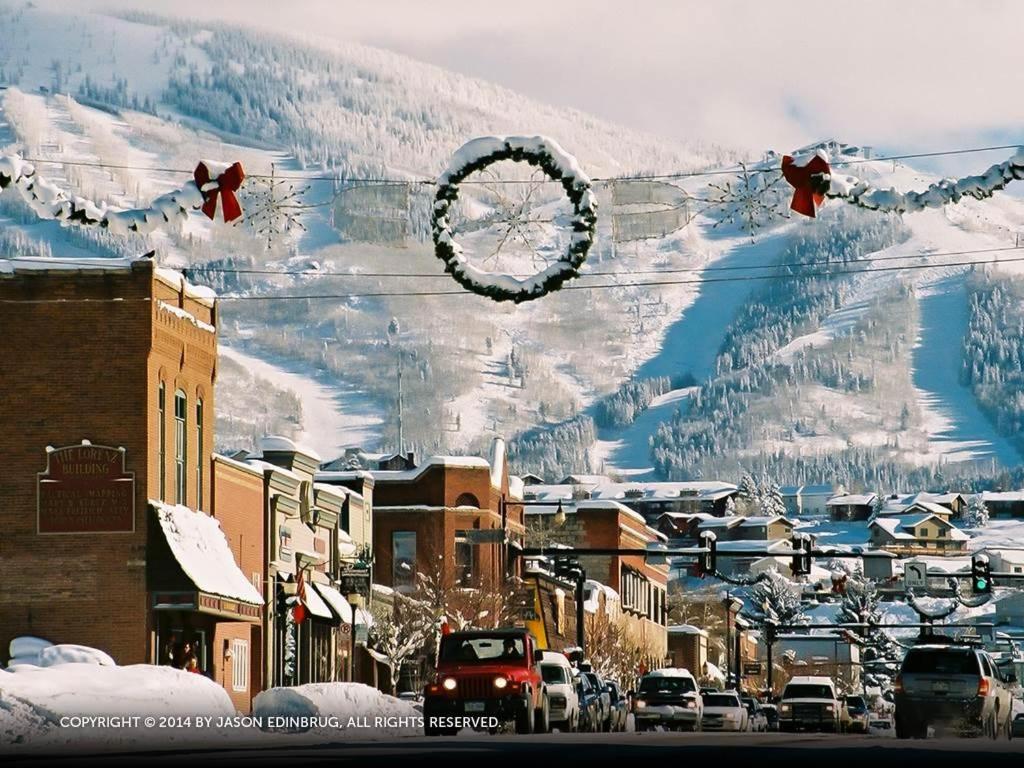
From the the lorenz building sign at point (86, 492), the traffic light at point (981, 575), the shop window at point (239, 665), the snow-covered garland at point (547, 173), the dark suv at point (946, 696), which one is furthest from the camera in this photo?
the traffic light at point (981, 575)

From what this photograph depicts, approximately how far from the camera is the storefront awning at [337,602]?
254 ft

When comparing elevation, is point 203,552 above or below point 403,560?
below

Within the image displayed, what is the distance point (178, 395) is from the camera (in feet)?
202

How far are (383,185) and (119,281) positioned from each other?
58.6ft

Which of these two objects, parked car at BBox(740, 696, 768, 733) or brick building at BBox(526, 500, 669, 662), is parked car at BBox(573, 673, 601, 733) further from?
brick building at BBox(526, 500, 669, 662)

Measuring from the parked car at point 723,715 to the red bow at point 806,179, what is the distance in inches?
1154

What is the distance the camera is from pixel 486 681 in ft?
146

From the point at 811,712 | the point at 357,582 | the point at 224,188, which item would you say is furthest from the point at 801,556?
the point at 224,188

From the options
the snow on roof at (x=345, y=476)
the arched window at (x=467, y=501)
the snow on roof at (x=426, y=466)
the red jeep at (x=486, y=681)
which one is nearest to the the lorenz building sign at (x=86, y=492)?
the red jeep at (x=486, y=681)

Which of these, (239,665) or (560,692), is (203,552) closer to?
(239,665)

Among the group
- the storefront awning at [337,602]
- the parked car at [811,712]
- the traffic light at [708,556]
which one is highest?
the traffic light at [708,556]

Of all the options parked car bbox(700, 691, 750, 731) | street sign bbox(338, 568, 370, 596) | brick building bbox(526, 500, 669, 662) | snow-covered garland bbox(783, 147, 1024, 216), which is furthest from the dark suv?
brick building bbox(526, 500, 669, 662)

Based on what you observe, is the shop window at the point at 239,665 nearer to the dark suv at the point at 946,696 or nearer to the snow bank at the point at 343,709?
the snow bank at the point at 343,709

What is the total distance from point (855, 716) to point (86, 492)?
26516 mm
